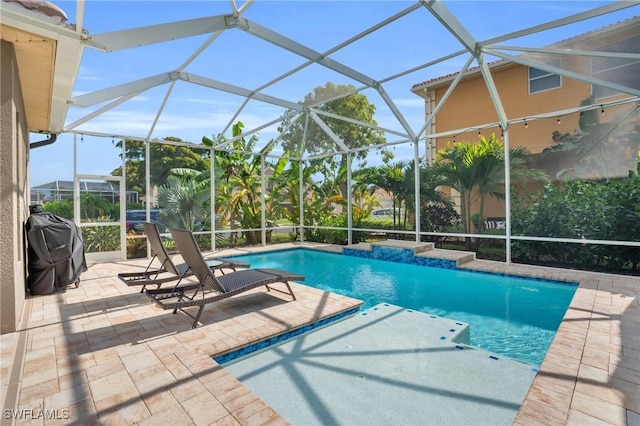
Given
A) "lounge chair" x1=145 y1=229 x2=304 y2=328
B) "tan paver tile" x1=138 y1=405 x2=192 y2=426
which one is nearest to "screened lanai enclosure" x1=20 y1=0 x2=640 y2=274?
"lounge chair" x1=145 y1=229 x2=304 y2=328

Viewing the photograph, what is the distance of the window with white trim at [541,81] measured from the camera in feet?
39.5

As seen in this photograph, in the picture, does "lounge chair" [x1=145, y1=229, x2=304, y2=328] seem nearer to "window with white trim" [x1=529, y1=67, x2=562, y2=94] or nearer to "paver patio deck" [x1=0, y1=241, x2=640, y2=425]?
"paver patio deck" [x1=0, y1=241, x2=640, y2=425]

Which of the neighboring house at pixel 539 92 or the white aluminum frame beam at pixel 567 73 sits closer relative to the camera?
the neighboring house at pixel 539 92

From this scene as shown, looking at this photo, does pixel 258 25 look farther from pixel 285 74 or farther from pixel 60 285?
pixel 60 285

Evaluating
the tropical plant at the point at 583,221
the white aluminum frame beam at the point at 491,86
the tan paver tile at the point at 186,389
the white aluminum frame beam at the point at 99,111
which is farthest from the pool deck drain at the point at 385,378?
the white aluminum frame beam at the point at 99,111

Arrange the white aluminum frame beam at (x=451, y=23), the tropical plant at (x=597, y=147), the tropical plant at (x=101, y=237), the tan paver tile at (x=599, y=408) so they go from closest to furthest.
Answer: the tan paver tile at (x=599, y=408)
the white aluminum frame beam at (x=451, y=23)
the tropical plant at (x=597, y=147)
the tropical plant at (x=101, y=237)

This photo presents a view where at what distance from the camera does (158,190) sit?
11.6 meters

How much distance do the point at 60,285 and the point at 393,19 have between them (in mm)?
8092

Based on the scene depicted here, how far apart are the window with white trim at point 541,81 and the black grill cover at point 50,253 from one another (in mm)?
15087

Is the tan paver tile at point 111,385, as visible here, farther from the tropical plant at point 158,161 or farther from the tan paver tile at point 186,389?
the tropical plant at point 158,161

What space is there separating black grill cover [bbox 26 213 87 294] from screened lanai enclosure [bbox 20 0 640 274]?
2.61 meters

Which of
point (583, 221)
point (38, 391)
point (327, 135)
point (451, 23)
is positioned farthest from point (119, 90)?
point (583, 221)

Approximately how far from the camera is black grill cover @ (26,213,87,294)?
5.98 m

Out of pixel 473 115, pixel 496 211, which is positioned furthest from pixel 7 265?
pixel 473 115
